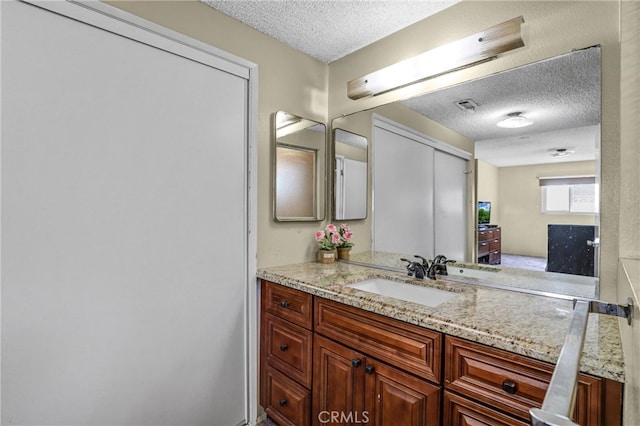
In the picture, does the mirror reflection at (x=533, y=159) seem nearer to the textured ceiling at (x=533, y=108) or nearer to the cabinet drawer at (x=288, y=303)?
the textured ceiling at (x=533, y=108)

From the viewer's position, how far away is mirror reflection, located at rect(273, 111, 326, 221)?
6.49 feet

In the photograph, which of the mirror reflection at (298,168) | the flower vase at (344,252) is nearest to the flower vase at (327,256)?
the flower vase at (344,252)

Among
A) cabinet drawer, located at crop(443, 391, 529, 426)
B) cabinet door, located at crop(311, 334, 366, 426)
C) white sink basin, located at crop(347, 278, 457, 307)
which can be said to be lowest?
cabinet door, located at crop(311, 334, 366, 426)

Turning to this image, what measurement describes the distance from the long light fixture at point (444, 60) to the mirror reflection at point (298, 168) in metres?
0.39

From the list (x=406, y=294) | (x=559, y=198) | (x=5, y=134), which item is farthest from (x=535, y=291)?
(x=5, y=134)

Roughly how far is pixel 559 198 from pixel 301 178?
1419 mm

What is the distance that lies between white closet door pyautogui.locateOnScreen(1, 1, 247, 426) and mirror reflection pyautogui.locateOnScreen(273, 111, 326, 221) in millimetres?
252

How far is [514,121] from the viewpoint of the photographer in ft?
5.01

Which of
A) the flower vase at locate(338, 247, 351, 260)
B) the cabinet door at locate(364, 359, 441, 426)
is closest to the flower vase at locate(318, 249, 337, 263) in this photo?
the flower vase at locate(338, 247, 351, 260)

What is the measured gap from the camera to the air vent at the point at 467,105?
162 cm

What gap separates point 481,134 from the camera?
1.64 meters

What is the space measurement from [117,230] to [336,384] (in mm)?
1211

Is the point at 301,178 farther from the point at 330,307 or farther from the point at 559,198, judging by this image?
the point at 559,198

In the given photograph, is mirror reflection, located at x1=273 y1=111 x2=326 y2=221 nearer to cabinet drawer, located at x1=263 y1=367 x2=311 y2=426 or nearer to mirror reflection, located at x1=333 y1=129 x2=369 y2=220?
mirror reflection, located at x1=333 y1=129 x2=369 y2=220
